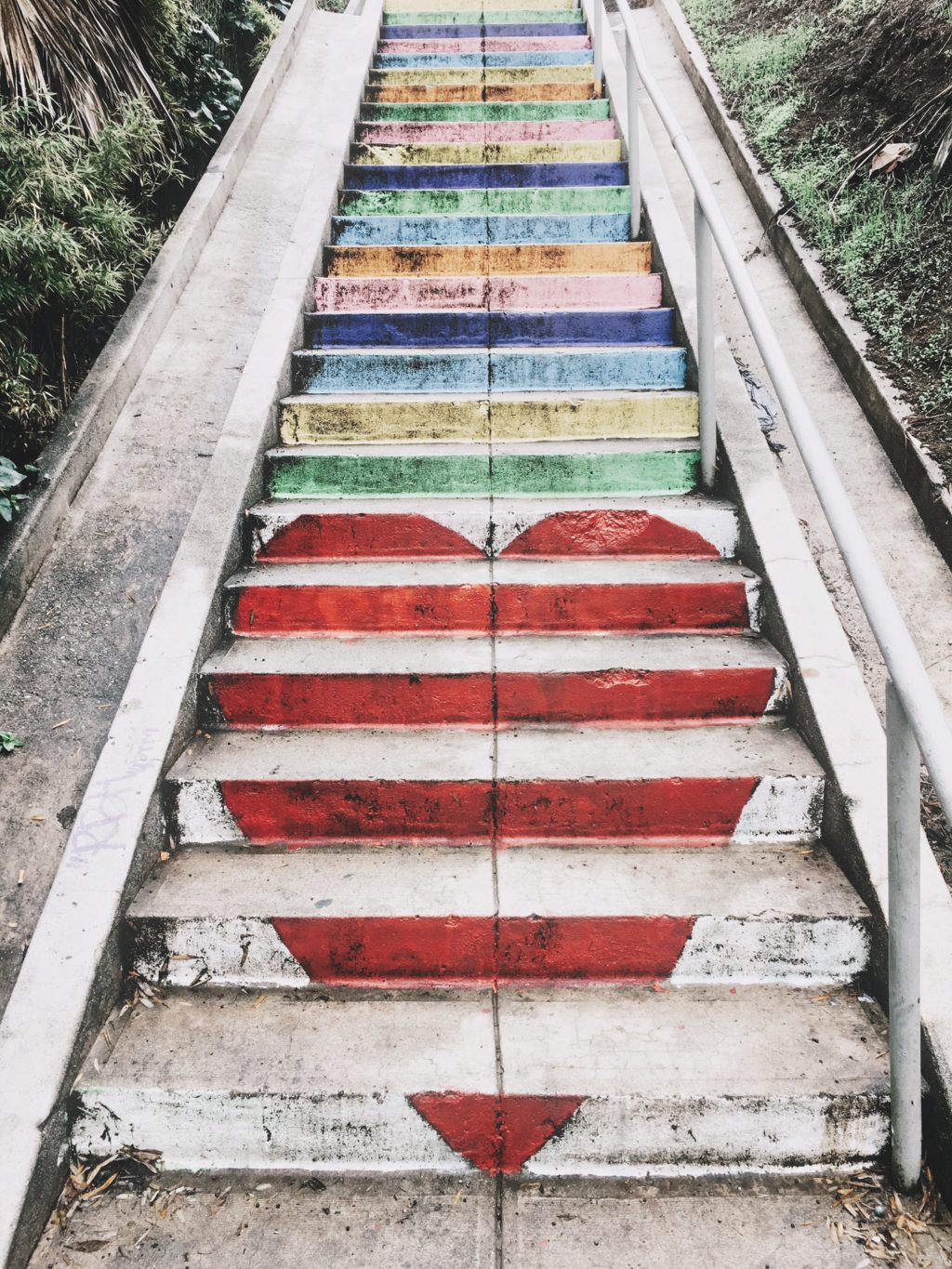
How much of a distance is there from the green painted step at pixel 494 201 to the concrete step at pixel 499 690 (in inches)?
124

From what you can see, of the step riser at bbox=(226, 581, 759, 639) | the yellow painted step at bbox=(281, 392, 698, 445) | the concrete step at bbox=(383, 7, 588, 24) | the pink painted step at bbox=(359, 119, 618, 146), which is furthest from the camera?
the concrete step at bbox=(383, 7, 588, 24)

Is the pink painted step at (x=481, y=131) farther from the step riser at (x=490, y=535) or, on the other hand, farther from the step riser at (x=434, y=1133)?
the step riser at (x=434, y=1133)

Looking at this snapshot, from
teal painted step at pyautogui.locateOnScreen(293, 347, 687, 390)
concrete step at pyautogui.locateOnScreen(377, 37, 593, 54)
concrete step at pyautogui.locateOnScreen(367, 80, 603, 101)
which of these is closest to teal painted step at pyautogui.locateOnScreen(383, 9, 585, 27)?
concrete step at pyautogui.locateOnScreen(377, 37, 593, 54)

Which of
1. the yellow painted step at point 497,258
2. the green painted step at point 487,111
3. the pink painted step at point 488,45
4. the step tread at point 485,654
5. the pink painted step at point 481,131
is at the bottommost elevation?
the step tread at point 485,654

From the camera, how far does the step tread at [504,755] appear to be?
7.81ft

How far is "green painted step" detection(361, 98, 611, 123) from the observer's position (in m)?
5.65

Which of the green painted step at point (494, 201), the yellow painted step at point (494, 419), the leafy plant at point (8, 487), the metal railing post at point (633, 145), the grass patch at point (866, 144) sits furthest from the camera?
the green painted step at point (494, 201)

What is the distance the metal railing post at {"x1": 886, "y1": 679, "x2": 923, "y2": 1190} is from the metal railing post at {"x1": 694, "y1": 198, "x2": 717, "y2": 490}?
1692 mm

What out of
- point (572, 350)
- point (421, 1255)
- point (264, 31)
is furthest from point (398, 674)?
point (264, 31)

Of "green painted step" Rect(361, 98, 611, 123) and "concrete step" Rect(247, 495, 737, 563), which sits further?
"green painted step" Rect(361, 98, 611, 123)

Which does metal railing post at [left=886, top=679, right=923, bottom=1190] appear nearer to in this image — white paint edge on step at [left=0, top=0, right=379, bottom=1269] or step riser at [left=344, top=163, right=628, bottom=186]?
white paint edge on step at [left=0, top=0, right=379, bottom=1269]

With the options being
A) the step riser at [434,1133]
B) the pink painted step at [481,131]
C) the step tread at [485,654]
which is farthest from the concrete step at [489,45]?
the step riser at [434,1133]

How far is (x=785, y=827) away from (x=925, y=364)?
2191mm

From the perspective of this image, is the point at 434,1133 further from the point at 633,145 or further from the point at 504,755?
the point at 633,145
